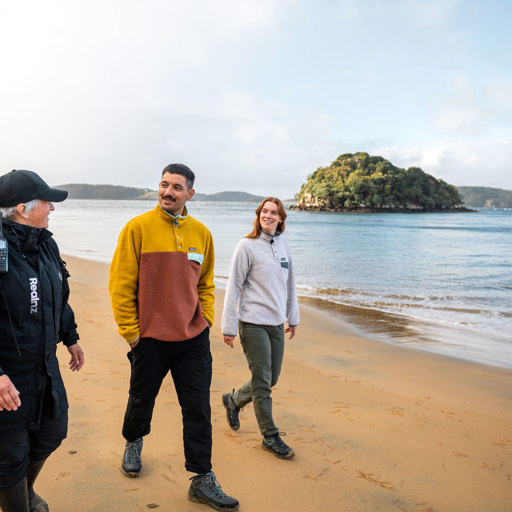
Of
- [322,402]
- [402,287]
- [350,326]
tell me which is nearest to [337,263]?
[402,287]

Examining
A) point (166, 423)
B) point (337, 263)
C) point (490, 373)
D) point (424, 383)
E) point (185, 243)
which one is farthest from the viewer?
point (337, 263)

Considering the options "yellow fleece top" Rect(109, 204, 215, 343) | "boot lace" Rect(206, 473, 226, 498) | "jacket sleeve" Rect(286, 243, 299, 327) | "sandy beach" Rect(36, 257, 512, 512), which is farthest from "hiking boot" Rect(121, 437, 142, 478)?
"jacket sleeve" Rect(286, 243, 299, 327)

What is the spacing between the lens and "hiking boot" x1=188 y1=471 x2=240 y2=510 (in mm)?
2627

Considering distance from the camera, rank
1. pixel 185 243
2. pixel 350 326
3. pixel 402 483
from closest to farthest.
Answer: pixel 185 243 → pixel 402 483 → pixel 350 326

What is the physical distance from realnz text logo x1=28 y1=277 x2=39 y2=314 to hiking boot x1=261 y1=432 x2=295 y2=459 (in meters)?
2.10

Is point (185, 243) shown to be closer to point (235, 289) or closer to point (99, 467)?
point (235, 289)

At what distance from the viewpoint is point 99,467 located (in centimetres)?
305

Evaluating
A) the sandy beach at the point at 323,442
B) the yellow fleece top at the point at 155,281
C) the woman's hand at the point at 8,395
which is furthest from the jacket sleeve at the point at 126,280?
the sandy beach at the point at 323,442

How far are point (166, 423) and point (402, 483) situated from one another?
1.99 metres

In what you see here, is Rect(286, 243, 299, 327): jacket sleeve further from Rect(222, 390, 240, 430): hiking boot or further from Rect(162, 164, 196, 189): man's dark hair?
Rect(162, 164, 196, 189): man's dark hair

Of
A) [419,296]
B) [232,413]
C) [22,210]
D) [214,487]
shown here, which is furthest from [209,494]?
[419,296]

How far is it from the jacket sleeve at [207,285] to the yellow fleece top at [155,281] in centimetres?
15

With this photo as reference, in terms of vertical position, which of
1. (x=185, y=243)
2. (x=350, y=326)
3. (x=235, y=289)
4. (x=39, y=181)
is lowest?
(x=350, y=326)

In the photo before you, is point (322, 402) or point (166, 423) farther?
point (322, 402)
